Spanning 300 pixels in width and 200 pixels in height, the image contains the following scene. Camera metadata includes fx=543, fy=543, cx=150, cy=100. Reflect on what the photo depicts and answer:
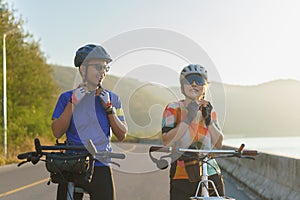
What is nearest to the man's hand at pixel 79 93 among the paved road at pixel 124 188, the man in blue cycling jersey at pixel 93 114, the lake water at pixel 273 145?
the man in blue cycling jersey at pixel 93 114

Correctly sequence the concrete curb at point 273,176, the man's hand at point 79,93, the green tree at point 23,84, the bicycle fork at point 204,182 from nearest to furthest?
the man's hand at point 79,93, the bicycle fork at point 204,182, the concrete curb at point 273,176, the green tree at point 23,84

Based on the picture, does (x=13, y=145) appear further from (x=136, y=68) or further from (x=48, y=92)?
(x=136, y=68)

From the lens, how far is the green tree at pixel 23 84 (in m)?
36.1

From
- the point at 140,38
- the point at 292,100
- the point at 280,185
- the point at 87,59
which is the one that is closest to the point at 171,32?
the point at 140,38

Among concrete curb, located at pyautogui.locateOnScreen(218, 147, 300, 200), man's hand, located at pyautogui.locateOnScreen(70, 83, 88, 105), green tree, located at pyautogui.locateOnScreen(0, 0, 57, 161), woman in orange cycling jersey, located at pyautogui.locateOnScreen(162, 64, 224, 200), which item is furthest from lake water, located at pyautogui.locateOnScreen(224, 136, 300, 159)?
green tree, located at pyautogui.locateOnScreen(0, 0, 57, 161)

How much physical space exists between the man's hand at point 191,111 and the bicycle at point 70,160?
96 cm

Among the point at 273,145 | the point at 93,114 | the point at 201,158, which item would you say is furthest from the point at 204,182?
the point at 273,145

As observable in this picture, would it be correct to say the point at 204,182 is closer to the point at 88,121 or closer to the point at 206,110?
the point at 206,110

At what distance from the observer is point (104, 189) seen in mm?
4230

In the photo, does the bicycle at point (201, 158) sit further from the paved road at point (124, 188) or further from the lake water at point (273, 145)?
the lake water at point (273, 145)

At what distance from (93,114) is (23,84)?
34.4 m

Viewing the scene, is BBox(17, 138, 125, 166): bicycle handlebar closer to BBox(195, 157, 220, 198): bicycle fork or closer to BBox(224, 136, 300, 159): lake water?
Result: BBox(195, 157, 220, 198): bicycle fork

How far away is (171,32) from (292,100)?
342 feet

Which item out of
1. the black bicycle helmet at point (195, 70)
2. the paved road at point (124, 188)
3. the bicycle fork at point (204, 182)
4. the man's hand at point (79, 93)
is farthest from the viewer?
the paved road at point (124, 188)
